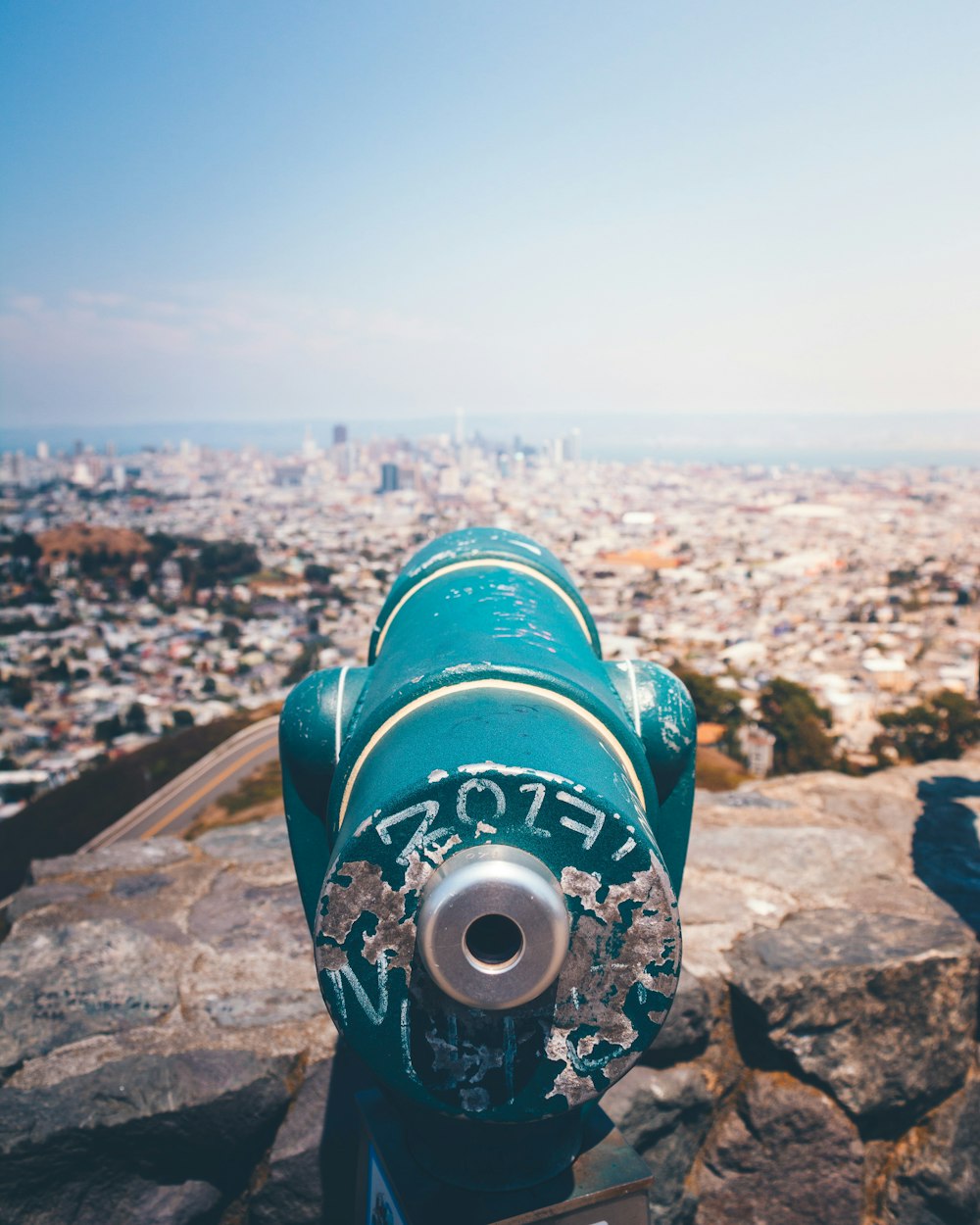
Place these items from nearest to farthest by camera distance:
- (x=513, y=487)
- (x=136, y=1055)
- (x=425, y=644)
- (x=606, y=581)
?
(x=425, y=644) < (x=136, y=1055) < (x=606, y=581) < (x=513, y=487)

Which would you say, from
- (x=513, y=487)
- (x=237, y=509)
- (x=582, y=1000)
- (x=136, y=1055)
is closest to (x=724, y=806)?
(x=136, y=1055)

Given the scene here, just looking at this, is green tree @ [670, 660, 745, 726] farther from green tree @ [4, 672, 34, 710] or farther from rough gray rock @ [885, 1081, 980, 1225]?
green tree @ [4, 672, 34, 710]

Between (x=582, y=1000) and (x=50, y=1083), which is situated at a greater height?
(x=582, y=1000)

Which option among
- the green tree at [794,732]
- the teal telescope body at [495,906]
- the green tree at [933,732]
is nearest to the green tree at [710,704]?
the green tree at [794,732]

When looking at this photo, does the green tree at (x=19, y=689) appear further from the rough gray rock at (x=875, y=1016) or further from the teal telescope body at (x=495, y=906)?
the teal telescope body at (x=495, y=906)

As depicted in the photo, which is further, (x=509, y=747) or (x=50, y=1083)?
(x=50, y=1083)

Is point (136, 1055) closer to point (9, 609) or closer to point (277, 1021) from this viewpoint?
point (277, 1021)

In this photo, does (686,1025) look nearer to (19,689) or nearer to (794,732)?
(794,732)

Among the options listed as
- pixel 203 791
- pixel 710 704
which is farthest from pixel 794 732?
pixel 203 791
